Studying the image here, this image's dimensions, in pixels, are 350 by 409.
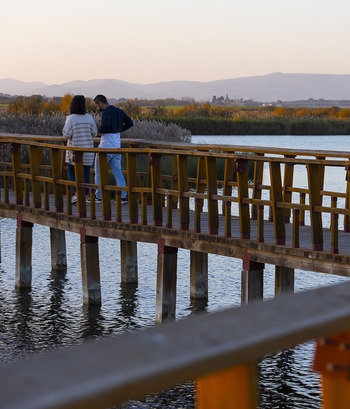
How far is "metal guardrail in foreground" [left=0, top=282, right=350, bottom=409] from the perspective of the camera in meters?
1.04

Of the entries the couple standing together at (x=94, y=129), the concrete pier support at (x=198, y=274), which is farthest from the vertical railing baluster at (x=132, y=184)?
the concrete pier support at (x=198, y=274)

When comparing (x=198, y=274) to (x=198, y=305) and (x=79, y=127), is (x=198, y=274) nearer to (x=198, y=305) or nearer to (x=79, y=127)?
(x=198, y=305)

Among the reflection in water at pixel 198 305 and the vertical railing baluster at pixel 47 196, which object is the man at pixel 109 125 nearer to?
the vertical railing baluster at pixel 47 196

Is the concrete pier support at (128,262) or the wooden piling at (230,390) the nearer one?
the wooden piling at (230,390)

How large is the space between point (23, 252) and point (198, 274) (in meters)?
3.12

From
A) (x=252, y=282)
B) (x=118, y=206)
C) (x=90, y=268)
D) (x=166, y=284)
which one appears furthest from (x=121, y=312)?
(x=252, y=282)

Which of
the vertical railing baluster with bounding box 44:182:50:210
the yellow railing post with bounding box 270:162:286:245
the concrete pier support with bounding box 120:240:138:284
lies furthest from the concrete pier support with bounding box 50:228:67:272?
the yellow railing post with bounding box 270:162:286:245

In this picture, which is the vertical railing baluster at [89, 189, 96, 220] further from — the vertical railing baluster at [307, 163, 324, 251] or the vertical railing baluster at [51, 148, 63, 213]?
the vertical railing baluster at [307, 163, 324, 251]

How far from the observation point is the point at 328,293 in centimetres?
145

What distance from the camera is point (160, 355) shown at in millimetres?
1125

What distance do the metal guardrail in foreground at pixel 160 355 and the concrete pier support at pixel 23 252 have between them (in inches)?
532

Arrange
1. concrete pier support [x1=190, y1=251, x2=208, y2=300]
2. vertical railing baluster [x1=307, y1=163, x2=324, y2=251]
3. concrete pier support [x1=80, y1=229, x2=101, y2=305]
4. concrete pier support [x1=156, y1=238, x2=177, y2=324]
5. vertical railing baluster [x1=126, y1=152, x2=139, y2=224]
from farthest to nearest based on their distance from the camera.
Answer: concrete pier support [x1=190, y1=251, x2=208, y2=300], concrete pier support [x1=80, y1=229, x2=101, y2=305], vertical railing baluster [x1=126, y1=152, x2=139, y2=224], concrete pier support [x1=156, y1=238, x2=177, y2=324], vertical railing baluster [x1=307, y1=163, x2=324, y2=251]

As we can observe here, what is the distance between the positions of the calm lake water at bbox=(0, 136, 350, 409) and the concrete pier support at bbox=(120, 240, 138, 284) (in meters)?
0.23

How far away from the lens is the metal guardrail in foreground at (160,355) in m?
1.04
